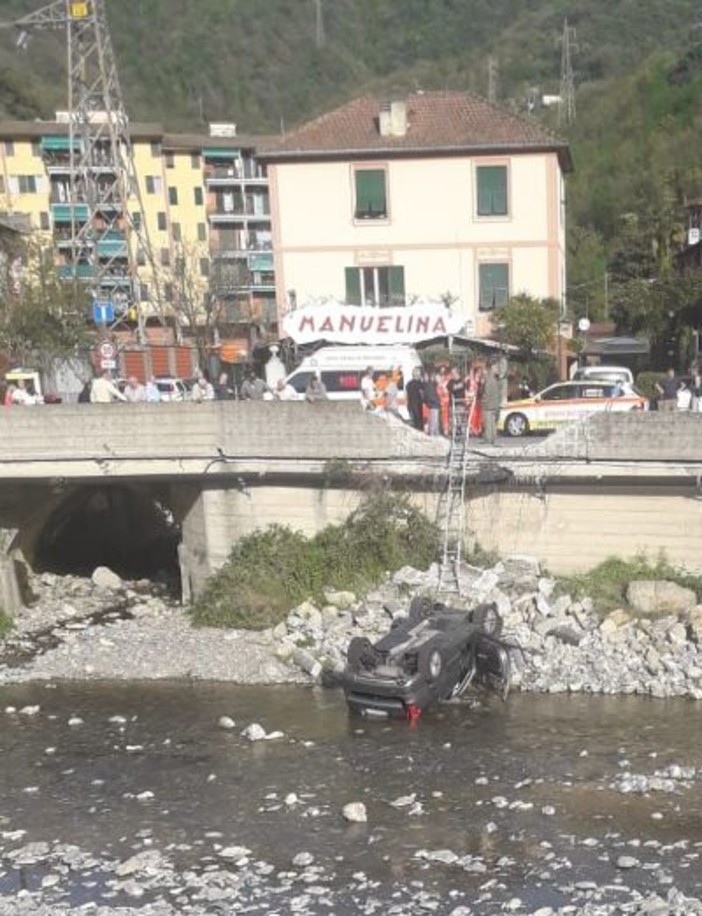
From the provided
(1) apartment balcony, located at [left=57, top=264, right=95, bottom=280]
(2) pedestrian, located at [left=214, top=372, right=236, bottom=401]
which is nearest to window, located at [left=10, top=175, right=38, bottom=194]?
(1) apartment balcony, located at [left=57, top=264, right=95, bottom=280]

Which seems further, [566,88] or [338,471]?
[566,88]

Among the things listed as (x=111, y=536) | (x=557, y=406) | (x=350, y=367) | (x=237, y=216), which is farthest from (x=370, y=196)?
(x=237, y=216)

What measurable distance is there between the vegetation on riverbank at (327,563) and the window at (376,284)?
16.4 meters

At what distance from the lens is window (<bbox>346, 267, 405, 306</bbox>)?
38906 mm

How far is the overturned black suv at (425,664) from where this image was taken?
60.3 feet

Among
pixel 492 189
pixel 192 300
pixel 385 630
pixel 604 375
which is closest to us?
pixel 385 630

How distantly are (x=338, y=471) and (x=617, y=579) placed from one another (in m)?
6.61

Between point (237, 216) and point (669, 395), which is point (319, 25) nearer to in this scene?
point (237, 216)

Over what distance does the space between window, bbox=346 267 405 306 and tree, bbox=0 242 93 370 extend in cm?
1175

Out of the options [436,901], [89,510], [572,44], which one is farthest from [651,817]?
[572,44]

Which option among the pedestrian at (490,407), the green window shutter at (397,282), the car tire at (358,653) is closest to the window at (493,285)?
the green window shutter at (397,282)

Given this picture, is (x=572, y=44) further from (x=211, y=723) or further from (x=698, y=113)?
(x=211, y=723)

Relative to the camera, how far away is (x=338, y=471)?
2383 centimetres

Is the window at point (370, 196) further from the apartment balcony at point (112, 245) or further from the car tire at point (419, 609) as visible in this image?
the apartment balcony at point (112, 245)
